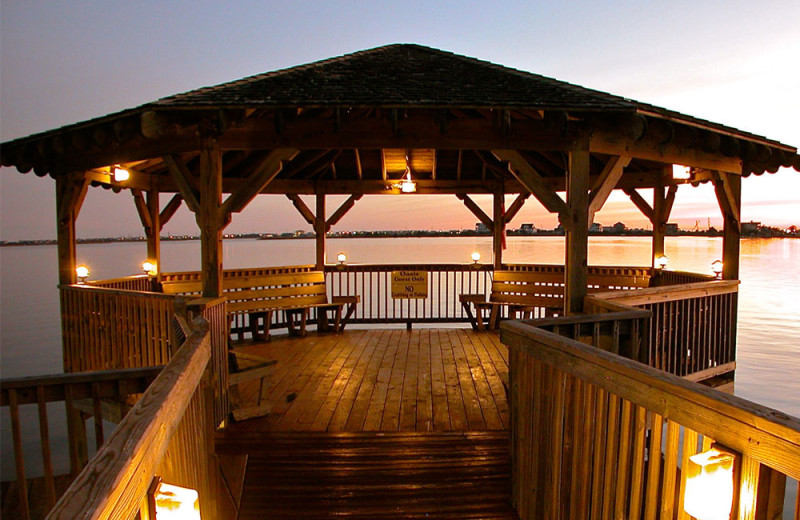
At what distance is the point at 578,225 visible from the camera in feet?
16.2

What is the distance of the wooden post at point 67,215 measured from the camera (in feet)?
21.5

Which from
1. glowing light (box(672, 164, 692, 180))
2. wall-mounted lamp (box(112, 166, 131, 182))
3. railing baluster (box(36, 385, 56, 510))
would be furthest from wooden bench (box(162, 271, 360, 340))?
glowing light (box(672, 164, 692, 180))

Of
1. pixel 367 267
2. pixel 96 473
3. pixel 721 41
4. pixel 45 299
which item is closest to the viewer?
pixel 96 473

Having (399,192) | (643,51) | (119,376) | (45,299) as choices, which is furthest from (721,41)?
(45,299)

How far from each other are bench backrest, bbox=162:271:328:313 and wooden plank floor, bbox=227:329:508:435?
0.71 m

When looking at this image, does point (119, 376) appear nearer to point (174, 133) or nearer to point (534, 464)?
point (534, 464)

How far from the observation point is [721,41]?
20.8m

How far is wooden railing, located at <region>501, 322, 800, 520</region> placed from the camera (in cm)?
134

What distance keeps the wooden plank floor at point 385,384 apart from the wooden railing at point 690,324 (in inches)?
67.1

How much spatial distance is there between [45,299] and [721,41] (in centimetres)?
3807

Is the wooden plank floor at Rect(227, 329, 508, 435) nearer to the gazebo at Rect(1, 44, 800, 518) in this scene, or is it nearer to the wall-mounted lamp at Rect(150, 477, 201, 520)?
the gazebo at Rect(1, 44, 800, 518)

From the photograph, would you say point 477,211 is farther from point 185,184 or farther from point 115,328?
point 115,328

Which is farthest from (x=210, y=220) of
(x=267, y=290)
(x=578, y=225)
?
(x=578, y=225)

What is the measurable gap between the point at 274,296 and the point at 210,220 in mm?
3409
